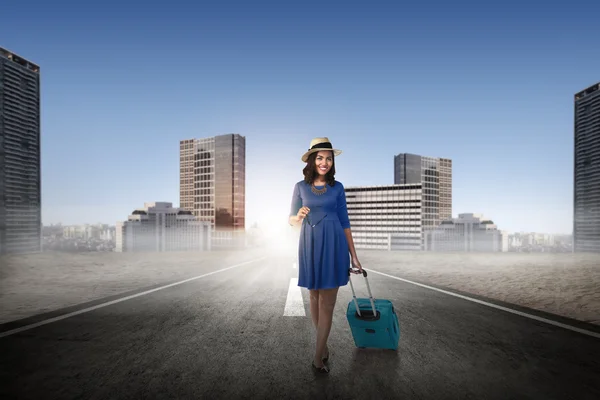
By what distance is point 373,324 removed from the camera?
10.8 feet

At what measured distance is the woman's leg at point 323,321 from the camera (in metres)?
2.98

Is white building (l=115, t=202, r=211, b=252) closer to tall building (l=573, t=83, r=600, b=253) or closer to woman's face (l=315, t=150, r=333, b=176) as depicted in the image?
woman's face (l=315, t=150, r=333, b=176)

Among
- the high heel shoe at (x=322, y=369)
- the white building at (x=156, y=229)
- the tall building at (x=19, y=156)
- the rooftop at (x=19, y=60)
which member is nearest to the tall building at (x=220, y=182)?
the white building at (x=156, y=229)

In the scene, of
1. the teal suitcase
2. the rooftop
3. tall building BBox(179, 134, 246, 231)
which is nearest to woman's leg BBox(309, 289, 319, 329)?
the teal suitcase

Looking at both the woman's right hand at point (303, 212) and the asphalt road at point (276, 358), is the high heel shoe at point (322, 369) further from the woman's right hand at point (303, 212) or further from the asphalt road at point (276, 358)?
the woman's right hand at point (303, 212)

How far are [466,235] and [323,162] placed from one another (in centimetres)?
14138

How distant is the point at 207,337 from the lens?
3.92 metres

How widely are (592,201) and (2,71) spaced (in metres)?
128

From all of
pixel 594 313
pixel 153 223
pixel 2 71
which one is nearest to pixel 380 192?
pixel 153 223

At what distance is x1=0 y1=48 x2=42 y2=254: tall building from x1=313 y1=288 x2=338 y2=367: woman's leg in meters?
45.2

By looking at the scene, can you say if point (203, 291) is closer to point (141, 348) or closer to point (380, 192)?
point (141, 348)

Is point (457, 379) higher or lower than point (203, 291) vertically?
higher

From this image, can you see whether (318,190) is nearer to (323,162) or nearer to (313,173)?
(313,173)

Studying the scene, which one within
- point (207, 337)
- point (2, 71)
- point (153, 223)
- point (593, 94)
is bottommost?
point (153, 223)
